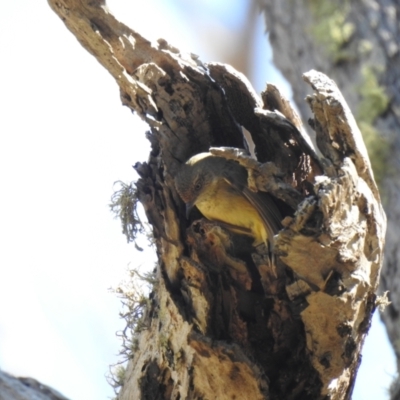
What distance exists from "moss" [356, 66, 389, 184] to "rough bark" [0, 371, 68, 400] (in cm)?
307

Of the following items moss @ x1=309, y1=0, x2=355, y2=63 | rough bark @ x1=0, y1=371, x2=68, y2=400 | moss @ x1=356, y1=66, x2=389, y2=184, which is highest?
moss @ x1=309, y1=0, x2=355, y2=63

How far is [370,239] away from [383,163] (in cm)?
290

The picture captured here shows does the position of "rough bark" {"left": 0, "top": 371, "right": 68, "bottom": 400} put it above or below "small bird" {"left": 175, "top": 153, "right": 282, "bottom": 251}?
below

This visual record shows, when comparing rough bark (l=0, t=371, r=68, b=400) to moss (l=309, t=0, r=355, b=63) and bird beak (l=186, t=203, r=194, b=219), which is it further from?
moss (l=309, t=0, r=355, b=63)

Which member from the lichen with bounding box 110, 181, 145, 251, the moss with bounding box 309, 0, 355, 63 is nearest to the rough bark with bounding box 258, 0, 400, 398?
the moss with bounding box 309, 0, 355, 63

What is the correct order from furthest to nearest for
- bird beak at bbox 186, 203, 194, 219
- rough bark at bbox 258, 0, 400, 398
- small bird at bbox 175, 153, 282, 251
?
rough bark at bbox 258, 0, 400, 398 < bird beak at bbox 186, 203, 194, 219 < small bird at bbox 175, 153, 282, 251

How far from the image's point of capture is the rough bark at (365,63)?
5.30 metres

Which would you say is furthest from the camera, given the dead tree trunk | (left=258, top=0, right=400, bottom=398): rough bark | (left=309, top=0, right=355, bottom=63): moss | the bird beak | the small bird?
(left=309, top=0, right=355, bottom=63): moss

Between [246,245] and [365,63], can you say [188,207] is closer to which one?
[246,245]

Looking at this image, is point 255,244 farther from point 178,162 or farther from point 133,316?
point 133,316

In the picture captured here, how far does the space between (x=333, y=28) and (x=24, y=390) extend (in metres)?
4.06

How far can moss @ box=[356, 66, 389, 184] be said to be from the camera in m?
5.41

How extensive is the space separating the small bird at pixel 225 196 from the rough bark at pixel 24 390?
936mm

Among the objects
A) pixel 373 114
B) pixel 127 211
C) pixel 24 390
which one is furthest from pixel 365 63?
pixel 24 390
